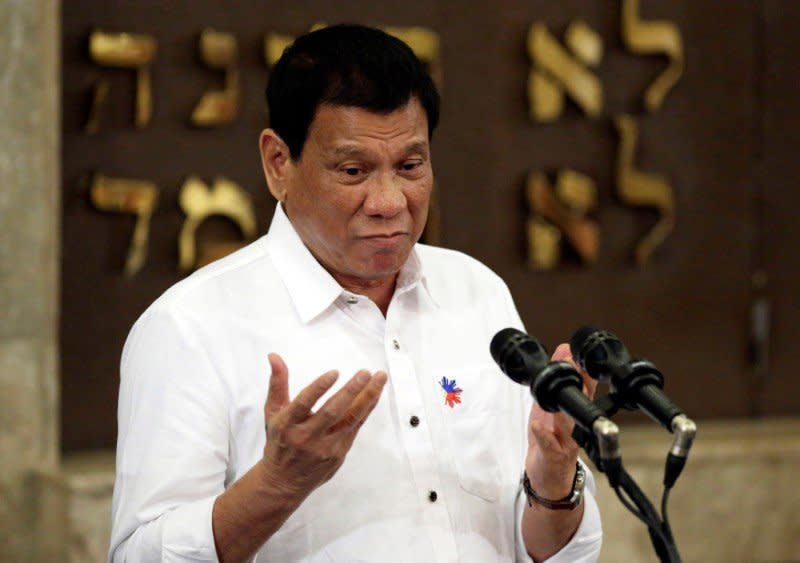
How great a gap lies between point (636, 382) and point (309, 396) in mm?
385

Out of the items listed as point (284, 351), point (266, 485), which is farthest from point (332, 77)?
point (266, 485)

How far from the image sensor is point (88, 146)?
11.7 feet

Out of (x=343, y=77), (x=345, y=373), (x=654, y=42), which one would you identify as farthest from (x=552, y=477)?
(x=654, y=42)

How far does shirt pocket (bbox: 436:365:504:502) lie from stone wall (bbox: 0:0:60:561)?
5.72 feet

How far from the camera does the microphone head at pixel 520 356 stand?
4.96ft

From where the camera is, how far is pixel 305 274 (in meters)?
1.95

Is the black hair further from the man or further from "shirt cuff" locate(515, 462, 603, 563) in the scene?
"shirt cuff" locate(515, 462, 603, 563)

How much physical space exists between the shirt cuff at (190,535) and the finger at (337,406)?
239mm

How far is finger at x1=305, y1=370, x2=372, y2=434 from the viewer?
5.11 feet

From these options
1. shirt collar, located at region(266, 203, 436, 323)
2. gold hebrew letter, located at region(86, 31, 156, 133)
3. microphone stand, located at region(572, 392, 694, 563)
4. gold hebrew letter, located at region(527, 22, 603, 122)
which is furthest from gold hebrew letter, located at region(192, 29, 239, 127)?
microphone stand, located at region(572, 392, 694, 563)

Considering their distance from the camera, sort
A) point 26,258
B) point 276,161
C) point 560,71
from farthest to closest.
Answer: point 560,71
point 26,258
point 276,161

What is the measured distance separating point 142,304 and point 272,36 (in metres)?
0.84

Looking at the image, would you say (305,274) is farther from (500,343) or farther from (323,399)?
(500,343)

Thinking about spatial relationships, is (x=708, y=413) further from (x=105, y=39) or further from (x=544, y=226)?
(x=105, y=39)
